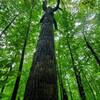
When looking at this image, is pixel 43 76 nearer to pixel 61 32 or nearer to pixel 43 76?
pixel 43 76

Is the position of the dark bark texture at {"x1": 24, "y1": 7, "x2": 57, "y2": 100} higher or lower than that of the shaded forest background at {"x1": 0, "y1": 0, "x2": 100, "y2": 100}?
lower

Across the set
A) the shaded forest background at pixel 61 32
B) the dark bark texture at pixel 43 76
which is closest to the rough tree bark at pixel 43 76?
the dark bark texture at pixel 43 76

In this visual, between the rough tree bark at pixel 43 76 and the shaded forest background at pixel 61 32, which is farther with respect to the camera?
the shaded forest background at pixel 61 32

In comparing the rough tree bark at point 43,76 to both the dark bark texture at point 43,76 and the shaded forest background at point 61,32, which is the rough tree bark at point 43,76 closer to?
the dark bark texture at point 43,76

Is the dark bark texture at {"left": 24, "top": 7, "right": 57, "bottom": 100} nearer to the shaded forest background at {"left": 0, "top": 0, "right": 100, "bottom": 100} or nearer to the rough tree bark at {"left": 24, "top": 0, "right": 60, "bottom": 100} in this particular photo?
the rough tree bark at {"left": 24, "top": 0, "right": 60, "bottom": 100}

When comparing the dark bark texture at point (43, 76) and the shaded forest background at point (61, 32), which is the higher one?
the shaded forest background at point (61, 32)

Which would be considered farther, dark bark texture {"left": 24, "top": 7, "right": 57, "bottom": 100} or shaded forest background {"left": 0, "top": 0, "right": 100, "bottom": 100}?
shaded forest background {"left": 0, "top": 0, "right": 100, "bottom": 100}

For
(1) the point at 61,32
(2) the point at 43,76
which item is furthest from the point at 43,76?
(1) the point at 61,32

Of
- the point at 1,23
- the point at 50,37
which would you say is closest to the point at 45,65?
the point at 50,37

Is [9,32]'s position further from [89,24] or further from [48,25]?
[48,25]

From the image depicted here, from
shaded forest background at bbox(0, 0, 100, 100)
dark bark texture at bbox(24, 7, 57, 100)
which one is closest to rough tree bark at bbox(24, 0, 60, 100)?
dark bark texture at bbox(24, 7, 57, 100)

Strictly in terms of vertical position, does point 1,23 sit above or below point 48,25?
above

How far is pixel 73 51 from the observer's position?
14375 millimetres

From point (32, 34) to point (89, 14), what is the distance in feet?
18.9
